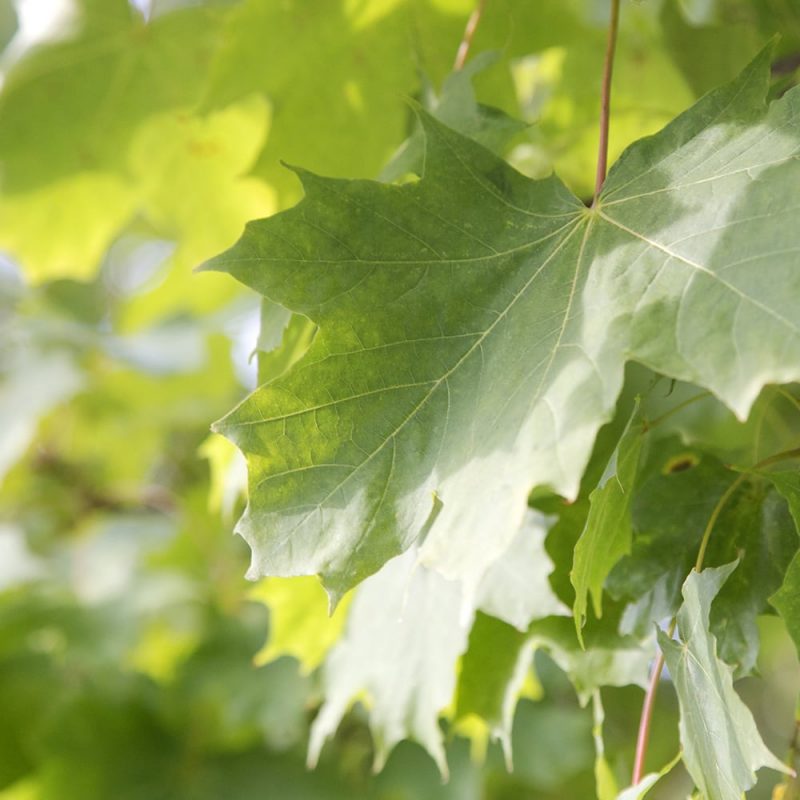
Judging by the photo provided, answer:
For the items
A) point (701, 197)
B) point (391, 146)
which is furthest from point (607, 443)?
point (391, 146)

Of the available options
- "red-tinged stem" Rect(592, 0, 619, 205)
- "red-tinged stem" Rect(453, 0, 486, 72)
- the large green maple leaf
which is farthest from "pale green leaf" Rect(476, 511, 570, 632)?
"red-tinged stem" Rect(453, 0, 486, 72)

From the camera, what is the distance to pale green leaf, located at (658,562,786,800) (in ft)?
2.07

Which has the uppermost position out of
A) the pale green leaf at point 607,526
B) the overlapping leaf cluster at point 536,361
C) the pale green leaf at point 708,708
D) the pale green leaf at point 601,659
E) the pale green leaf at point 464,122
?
the pale green leaf at point 464,122

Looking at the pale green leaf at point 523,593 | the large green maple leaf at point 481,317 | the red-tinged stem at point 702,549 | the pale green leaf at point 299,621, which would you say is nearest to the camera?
the large green maple leaf at point 481,317

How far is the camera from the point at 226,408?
231 centimetres

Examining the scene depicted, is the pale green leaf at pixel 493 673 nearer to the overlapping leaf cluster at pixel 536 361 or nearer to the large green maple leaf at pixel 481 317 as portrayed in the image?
the overlapping leaf cluster at pixel 536 361

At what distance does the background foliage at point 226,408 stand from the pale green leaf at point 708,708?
25mm

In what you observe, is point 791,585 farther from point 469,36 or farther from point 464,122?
point 469,36

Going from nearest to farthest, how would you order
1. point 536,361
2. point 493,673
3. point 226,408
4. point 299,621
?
point 536,361, point 493,673, point 299,621, point 226,408

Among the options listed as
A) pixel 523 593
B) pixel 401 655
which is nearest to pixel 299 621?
pixel 401 655

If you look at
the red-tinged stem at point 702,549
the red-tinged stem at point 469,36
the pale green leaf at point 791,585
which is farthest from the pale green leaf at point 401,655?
the red-tinged stem at point 469,36

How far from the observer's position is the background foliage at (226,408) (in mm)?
894

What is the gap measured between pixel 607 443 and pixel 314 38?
0.62 m

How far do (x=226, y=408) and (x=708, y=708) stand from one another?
5.73 feet
